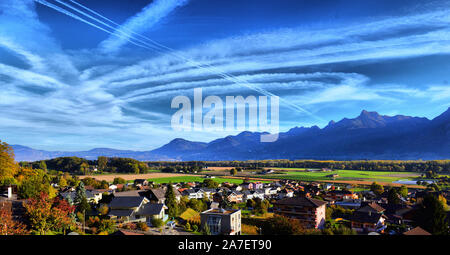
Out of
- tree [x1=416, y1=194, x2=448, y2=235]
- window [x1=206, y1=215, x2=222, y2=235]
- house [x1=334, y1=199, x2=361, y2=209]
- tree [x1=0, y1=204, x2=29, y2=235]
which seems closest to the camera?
tree [x1=0, y1=204, x2=29, y2=235]

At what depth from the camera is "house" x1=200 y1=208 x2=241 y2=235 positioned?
24.6 m

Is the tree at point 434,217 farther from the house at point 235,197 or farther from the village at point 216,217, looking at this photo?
the house at point 235,197

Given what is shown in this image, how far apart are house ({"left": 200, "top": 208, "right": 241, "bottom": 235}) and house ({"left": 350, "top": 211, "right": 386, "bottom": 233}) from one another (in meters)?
13.4

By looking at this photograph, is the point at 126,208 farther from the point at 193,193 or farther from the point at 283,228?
the point at 193,193

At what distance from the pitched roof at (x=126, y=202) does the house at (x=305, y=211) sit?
16.7m

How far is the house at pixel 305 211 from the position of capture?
3076 centimetres

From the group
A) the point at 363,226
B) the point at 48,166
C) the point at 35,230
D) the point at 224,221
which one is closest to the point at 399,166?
the point at 363,226

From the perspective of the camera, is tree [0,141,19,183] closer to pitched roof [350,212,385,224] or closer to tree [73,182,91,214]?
tree [73,182,91,214]

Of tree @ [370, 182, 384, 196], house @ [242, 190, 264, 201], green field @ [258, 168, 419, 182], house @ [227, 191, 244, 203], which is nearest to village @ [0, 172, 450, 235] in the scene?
house @ [227, 191, 244, 203]

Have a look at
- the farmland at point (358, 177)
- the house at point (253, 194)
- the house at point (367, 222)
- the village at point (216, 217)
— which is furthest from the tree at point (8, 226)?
the farmland at point (358, 177)

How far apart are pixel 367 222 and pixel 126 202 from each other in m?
26.6

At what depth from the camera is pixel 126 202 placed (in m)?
31.2
